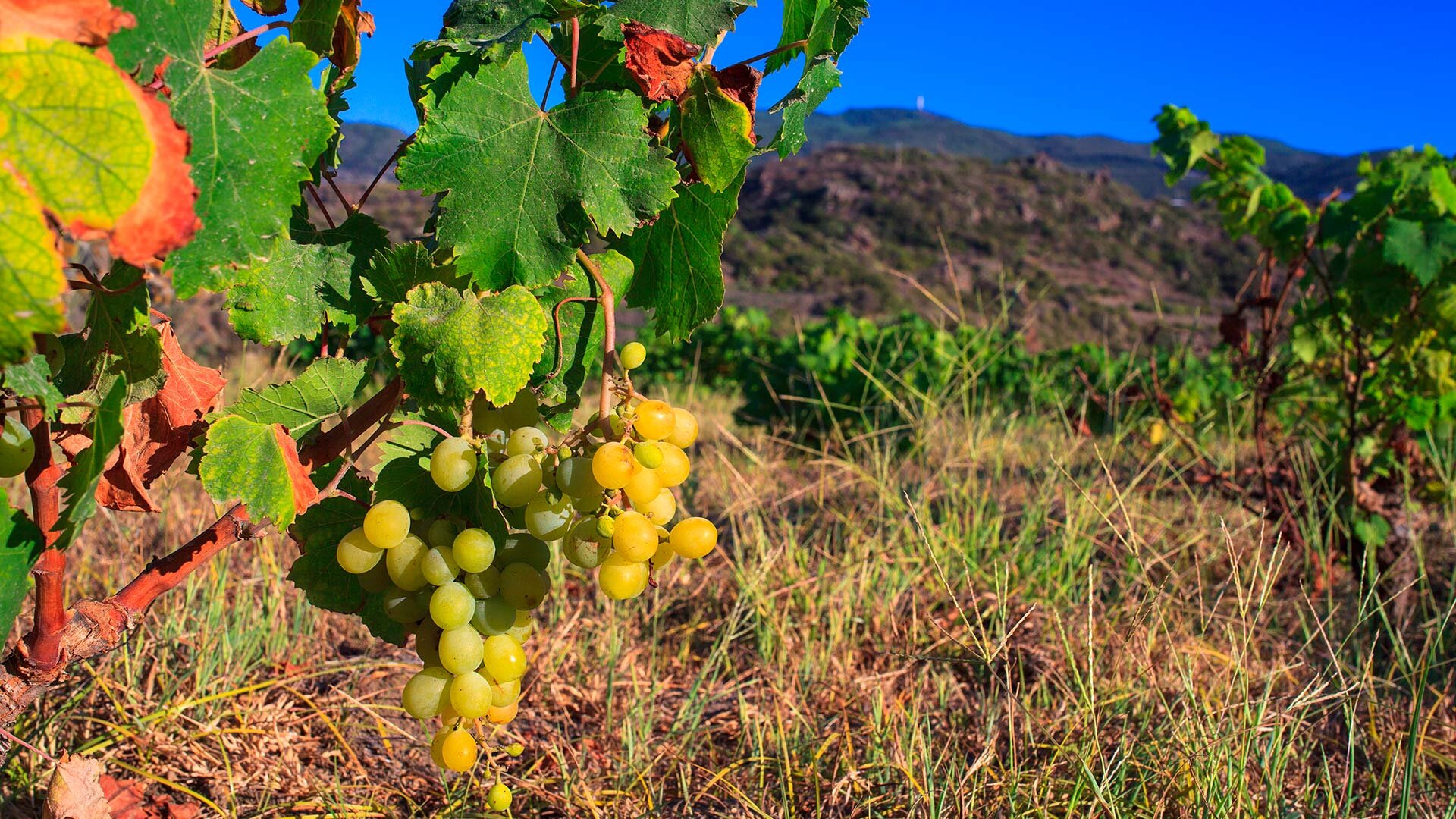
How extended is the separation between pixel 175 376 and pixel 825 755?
4.17 ft

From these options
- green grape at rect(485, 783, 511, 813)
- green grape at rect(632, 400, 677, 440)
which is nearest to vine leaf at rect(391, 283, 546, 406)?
green grape at rect(632, 400, 677, 440)

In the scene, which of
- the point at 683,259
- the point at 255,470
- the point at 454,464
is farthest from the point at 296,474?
the point at 683,259

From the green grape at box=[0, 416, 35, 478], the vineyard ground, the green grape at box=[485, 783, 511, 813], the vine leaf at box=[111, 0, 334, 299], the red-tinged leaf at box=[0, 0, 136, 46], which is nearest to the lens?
the red-tinged leaf at box=[0, 0, 136, 46]

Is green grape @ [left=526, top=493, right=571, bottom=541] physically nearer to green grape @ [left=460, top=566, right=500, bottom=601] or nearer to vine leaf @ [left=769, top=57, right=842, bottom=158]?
green grape @ [left=460, top=566, right=500, bottom=601]

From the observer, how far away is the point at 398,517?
0.96 m

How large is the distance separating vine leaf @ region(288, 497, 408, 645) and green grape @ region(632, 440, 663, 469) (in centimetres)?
37

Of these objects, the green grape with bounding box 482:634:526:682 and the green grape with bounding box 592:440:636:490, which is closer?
the green grape with bounding box 592:440:636:490

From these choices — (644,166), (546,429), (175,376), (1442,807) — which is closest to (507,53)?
(644,166)

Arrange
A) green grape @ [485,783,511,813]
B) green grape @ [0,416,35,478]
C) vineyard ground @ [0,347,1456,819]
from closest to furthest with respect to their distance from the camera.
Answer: green grape @ [0,416,35,478] < green grape @ [485,783,511,813] < vineyard ground @ [0,347,1456,819]

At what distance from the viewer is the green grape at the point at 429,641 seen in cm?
106

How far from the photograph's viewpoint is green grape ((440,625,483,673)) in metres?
1.01

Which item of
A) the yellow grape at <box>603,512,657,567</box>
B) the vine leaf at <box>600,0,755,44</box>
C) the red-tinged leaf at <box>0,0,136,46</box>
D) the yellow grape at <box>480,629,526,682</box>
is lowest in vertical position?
the yellow grape at <box>480,629,526,682</box>

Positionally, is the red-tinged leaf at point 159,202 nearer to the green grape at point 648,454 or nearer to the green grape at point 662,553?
the green grape at point 648,454

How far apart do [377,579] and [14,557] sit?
0.34 metres
